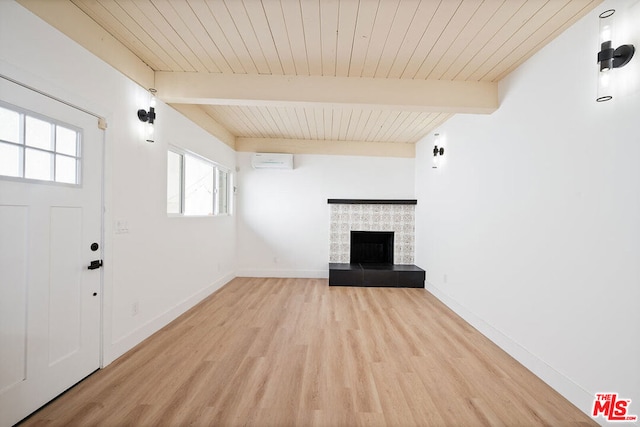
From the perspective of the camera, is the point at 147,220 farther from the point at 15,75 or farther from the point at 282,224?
the point at 282,224

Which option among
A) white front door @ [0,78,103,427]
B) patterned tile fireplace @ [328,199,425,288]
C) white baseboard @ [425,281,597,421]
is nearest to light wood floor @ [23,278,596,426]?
white baseboard @ [425,281,597,421]

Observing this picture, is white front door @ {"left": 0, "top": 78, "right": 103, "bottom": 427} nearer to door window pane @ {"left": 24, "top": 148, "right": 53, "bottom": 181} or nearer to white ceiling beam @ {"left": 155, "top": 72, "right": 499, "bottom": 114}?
door window pane @ {"left": 24, "top": 148, "right": 53, "bottom": 181}

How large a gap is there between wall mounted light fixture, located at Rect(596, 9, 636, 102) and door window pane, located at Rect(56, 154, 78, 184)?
3.37m

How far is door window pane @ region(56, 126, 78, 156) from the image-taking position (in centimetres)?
170

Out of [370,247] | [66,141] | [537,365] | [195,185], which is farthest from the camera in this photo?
[370,247]

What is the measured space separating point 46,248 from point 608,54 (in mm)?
3570

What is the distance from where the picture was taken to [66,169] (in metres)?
1.76

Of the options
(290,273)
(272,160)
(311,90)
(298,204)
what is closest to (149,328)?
(290,273)

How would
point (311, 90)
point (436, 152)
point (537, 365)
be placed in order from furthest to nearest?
point (436, 152), point (311, 90), point (537, 365)

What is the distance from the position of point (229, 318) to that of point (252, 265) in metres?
1.98

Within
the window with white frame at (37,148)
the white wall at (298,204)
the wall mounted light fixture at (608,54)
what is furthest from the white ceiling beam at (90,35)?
the wall mounted light fixture at (608,54)

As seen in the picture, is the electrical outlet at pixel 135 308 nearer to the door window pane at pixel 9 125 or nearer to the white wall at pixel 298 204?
the door window pane at pixel 9 125

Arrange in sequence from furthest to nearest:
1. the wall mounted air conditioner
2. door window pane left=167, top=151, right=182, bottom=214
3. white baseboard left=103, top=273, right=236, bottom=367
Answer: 1. the wall mounted air conditioner
2. door window pane left=167, top=151, right=182, bottom=214
3. white baseboard left=103, top=273, right=236, bottom=367

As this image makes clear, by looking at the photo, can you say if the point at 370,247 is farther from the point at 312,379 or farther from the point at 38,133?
the point at 38,133
